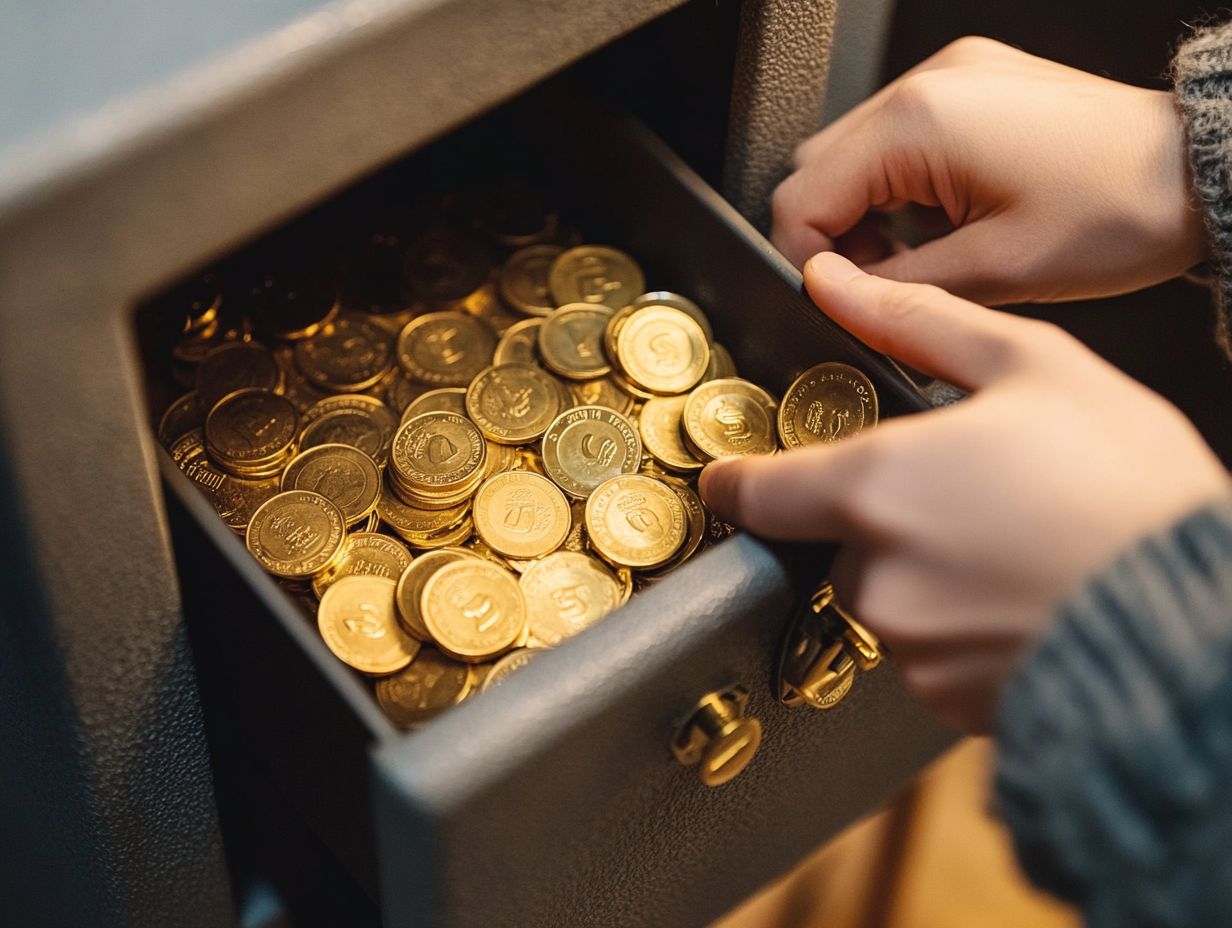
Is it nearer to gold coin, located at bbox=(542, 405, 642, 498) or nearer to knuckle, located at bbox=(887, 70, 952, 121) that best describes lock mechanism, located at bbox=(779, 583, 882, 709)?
gold coin, located at bbox=(542, 405, 642, 498)

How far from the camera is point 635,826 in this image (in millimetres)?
622

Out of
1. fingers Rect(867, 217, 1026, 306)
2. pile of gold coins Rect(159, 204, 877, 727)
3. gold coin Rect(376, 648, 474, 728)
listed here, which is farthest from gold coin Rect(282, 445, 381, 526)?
fingers Rect(867, 217, 1026, 306)

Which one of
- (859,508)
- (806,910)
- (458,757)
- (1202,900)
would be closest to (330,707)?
(458,757)

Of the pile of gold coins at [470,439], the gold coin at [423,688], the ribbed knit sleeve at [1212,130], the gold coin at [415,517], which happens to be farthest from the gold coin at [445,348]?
the ribbed knit sleeve at [1212,130]

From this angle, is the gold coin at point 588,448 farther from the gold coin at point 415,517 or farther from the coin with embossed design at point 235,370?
the coin with embossed design at point 235,370

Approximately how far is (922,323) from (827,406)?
4.0 inches

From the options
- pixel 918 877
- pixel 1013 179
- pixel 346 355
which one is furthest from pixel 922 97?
pixel 918 877

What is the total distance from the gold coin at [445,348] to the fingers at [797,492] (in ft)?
0.93

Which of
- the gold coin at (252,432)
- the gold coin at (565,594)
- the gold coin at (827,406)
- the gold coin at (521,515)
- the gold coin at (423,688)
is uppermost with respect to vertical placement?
the gold coin at (827,406)

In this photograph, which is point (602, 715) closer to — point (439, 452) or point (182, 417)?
point (439, 452)

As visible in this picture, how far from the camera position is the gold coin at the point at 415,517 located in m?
0.74

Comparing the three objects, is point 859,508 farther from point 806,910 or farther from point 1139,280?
point 806,910

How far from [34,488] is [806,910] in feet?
2.52

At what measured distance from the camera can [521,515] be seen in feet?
2.41
